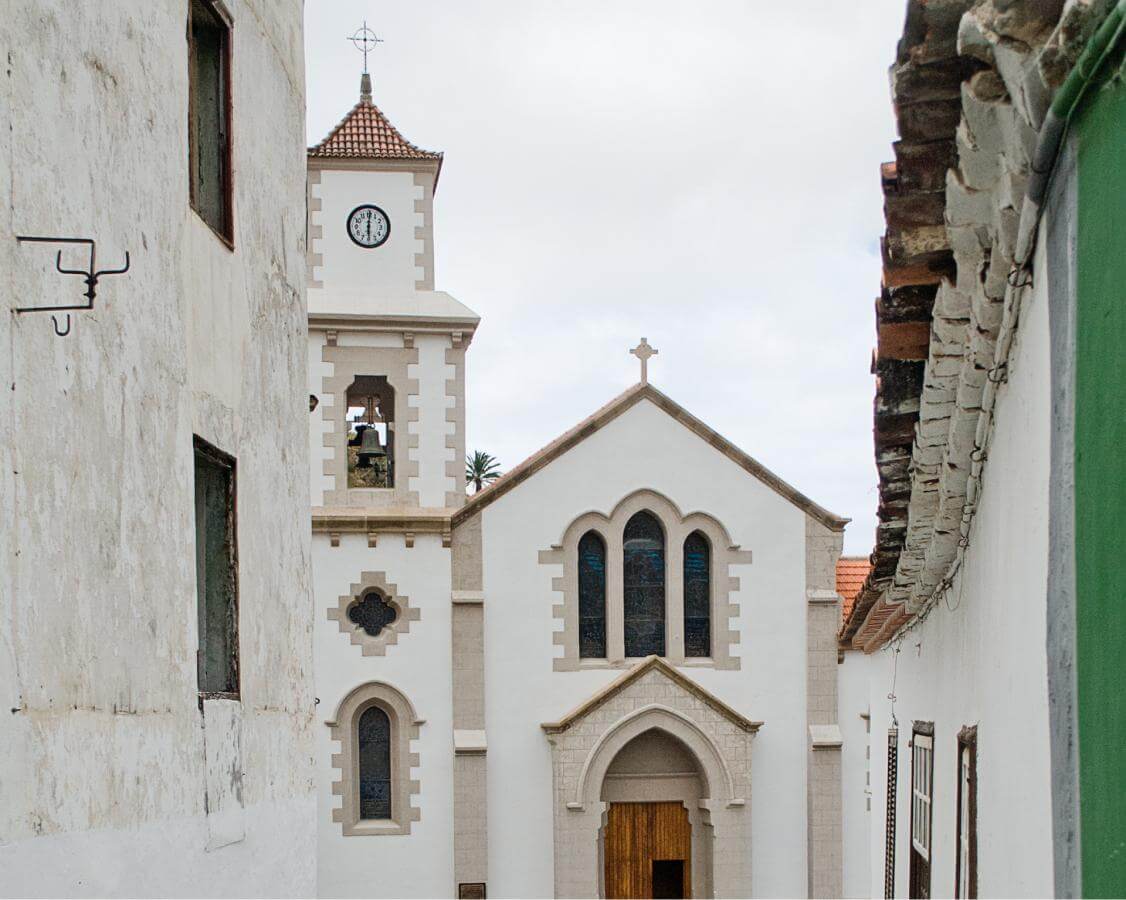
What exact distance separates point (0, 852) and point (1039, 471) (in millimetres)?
3402

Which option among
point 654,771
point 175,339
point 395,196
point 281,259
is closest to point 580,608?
point 654,771

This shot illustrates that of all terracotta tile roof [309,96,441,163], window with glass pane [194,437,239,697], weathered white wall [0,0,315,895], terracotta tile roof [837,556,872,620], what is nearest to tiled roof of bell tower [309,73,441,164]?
terracotta tile roof [309,96,441,163]

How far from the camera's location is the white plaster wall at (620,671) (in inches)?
957

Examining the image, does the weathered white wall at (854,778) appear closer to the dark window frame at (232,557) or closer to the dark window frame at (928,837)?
the dark window frame at (928,837)

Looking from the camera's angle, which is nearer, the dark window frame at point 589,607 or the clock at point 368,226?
the dark window frame at point 589,607

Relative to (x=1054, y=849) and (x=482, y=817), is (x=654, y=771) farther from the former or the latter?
(x=1054, y=849)

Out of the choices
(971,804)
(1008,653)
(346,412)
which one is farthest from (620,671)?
(1008,653)

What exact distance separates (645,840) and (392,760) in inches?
152

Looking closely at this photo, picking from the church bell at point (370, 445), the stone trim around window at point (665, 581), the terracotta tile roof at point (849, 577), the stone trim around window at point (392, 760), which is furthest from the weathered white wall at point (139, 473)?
the terracotta tile roof at point (849, 577)

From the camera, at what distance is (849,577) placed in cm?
2617

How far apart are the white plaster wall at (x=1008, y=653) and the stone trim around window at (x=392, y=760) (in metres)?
16.0

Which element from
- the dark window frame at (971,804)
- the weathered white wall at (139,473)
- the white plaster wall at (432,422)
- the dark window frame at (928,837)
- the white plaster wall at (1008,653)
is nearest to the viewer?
the white plaster wall at (1008,653)

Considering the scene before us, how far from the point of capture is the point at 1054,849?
425 cm

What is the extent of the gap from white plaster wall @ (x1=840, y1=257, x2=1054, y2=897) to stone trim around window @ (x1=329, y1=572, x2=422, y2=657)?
1620 cm
